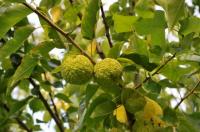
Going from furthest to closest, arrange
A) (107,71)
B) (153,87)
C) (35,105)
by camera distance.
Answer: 1. (35,105)
2. (153,87)
3. (107,71)

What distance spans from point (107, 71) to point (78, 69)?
0.09 metres

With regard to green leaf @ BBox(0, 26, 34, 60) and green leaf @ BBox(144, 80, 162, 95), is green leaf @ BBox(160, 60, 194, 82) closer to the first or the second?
green leaf @ BBox(144, 80, 162, 95)

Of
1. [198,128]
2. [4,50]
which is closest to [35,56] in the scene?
[4,50]

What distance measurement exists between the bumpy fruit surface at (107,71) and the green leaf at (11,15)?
319mm

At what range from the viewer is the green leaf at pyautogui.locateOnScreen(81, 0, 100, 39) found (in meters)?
1.56

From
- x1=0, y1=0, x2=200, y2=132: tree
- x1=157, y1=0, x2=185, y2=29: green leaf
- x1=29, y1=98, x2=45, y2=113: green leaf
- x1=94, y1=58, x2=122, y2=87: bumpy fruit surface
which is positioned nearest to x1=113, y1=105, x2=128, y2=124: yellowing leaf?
x1=0, y1=0, x2=200, y2=132: tree

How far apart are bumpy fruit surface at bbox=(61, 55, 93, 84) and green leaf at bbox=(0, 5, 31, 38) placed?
233 millimetres

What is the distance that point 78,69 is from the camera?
1459mm

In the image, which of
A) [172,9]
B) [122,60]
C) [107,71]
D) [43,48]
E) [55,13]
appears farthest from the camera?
[55,13]

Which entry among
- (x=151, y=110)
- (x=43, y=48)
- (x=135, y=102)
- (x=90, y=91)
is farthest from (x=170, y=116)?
(x=43, y=48)

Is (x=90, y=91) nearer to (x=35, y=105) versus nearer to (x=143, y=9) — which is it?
(x=143, y=9)

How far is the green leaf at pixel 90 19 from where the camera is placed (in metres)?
1.56

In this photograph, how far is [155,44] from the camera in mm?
1583

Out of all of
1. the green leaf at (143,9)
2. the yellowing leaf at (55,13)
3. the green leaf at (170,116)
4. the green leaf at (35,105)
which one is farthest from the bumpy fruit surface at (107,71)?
the green leaf at (35,105)
